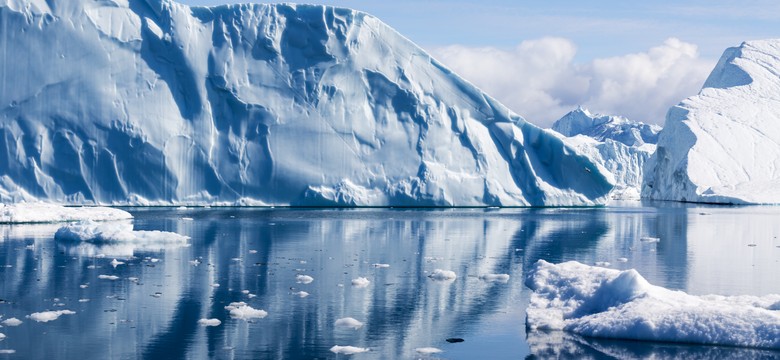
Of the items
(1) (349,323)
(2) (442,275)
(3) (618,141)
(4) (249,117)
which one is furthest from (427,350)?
(3) (618,141)

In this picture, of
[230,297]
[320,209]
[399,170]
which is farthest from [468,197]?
[230,297]

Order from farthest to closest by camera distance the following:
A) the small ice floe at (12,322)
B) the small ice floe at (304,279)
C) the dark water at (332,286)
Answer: the small ice floe at (304,279) < the small ice floe at (12,322) < the dark water at (332,286)

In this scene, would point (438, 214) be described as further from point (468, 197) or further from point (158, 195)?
point (158, 195)

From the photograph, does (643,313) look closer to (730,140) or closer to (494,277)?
(494,277)

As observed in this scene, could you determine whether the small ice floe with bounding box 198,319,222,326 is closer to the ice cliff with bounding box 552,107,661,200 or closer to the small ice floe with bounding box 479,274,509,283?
the small ice floe with bounding box 479,274,509,283

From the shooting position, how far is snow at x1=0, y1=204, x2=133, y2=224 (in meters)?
19.9

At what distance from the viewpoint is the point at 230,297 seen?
921 centimetres

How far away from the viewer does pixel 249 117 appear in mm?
28156

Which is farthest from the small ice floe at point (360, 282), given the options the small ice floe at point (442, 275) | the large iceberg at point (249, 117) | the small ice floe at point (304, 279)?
the large iceberg at point (249, 117)

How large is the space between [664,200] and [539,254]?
38282 millimetres

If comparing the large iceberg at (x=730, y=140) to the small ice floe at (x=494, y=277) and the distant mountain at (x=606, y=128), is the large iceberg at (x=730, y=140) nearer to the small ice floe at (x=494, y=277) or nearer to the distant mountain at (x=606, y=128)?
the small ice floe at (x=494, y=277)

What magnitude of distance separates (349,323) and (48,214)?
14392 mm

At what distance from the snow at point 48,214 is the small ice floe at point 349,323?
13365mm

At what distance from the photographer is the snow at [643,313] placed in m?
7.05
